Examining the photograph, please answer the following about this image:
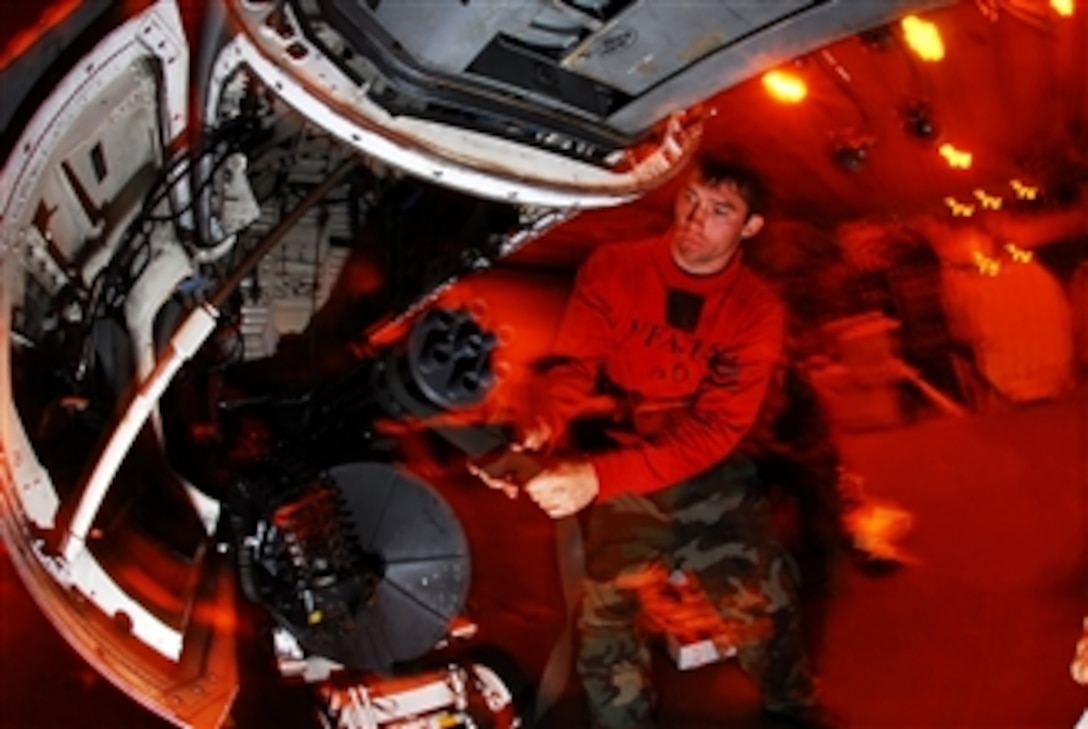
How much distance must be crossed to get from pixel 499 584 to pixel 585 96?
2327 millimetres

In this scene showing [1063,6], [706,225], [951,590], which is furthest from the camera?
[951,590]

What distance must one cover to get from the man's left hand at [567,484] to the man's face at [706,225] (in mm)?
693

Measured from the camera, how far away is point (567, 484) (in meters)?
3.23

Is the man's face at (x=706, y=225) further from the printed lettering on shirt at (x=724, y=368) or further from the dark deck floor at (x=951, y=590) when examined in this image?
the dark deck floor at (x=951, y=590)

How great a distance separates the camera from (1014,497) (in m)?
4.17

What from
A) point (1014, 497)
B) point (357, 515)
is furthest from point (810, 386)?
point (357, 515)

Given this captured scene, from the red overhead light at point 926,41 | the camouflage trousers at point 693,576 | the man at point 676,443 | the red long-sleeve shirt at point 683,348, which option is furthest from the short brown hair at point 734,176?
the camouflage trousers at point 693,576

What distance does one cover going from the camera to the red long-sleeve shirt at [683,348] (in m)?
3.35

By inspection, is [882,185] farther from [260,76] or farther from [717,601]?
[260,76]

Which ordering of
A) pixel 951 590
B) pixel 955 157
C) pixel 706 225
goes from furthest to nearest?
1. pixel 951 590
2. pixel 955 157
3. pixel 706 225

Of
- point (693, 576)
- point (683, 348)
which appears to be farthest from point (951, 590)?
point (683, 348)

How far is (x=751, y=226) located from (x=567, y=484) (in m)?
0.98

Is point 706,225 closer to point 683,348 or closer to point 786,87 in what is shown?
point 683,348

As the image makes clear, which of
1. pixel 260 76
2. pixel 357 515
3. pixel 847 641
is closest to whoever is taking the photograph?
pixel 260 76
